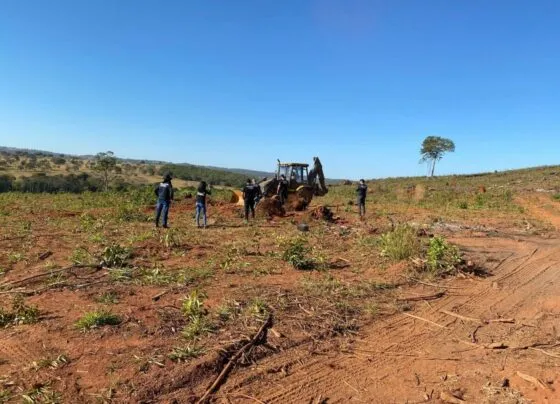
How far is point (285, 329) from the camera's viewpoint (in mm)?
5230

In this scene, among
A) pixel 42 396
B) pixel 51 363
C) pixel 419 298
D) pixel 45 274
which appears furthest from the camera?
pixel 45 274

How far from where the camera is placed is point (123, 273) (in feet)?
24.1

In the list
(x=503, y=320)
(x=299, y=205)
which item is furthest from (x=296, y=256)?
(x=299, y=205)

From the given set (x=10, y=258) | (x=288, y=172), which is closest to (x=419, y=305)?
(x=10, y=258)

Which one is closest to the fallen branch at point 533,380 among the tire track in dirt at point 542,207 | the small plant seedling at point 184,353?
the small plant seedling at point 184,353

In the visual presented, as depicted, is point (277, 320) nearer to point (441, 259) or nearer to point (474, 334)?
point (474, 334)

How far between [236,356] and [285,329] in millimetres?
890

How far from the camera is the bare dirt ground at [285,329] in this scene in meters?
4.02

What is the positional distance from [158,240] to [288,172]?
10790 millimetres

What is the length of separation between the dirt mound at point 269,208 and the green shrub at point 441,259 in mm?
8988

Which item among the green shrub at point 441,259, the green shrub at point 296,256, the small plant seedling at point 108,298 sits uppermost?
the green shrub at point 441,259

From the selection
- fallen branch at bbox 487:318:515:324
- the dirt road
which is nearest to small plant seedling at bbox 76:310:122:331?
the dirt road

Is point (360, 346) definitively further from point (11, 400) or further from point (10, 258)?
point (10, 258)

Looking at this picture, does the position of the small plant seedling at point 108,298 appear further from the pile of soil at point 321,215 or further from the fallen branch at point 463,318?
the pile of soil at point 321,215
